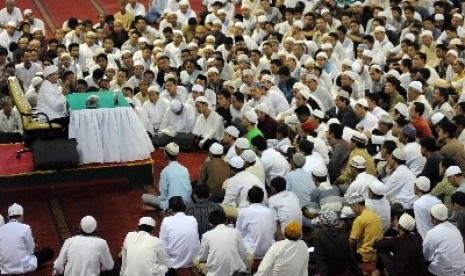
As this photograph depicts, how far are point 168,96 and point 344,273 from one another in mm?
4776

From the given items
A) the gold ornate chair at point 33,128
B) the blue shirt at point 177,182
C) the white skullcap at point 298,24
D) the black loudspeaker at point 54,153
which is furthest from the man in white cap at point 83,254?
the white skullcap at point 298,24

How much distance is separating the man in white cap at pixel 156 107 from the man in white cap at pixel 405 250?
14.8 ft

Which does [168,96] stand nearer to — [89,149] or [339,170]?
[89,149]

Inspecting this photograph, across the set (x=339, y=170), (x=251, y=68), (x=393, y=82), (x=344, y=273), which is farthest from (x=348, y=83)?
(x=344, y=273)

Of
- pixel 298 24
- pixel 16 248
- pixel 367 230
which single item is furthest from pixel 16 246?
pixel 298 24

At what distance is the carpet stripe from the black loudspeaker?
0.37 metres

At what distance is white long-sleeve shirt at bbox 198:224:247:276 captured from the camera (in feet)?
25.9

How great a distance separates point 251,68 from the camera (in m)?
12.9

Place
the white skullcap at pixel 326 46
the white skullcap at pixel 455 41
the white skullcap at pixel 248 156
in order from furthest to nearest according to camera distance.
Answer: the white skullcap at pixel 455 41
the white skullcap at pixel 326 46
the white skullcap at pixel 248 156

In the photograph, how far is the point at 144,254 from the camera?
25.1ft

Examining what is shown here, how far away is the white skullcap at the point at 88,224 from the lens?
7734 millimetres

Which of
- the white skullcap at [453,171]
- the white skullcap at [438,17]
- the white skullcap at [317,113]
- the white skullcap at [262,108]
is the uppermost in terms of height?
the white skullcap at [438,17]

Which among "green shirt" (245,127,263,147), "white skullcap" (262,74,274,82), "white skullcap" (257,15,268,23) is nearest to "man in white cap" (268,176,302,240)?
"green shirt" (245,127,263,147)

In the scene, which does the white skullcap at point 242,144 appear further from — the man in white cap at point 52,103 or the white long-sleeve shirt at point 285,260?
the white long-sleeve shirt at point 285,260
